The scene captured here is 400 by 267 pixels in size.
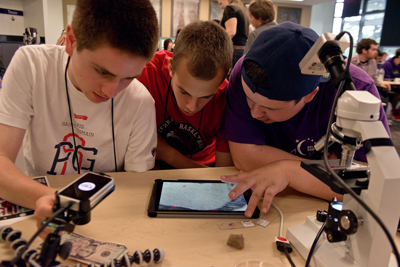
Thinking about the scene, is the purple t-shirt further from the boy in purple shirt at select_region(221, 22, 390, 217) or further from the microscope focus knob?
the microscope focus knob

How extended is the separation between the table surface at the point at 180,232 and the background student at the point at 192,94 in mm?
424

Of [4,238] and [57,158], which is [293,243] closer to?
[4,238]

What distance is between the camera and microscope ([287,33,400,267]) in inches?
19.7

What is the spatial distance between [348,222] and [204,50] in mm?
747

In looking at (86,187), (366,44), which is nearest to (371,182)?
(86,187)

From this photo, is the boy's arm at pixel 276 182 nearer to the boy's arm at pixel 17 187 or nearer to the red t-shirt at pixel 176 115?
the red t-shirt at pixel 176 115

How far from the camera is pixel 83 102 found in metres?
1.09

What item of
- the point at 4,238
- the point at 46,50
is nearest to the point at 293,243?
the point at 4,238

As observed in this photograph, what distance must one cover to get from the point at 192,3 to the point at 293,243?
746 centimetres

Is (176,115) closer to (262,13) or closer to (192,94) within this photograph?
(192,94)

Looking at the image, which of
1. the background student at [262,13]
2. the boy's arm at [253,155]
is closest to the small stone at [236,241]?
the boy's arm at [253,155]

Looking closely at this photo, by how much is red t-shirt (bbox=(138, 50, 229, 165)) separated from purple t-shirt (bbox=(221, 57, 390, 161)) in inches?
6.4

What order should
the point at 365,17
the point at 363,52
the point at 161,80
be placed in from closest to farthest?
the point at 161,80
the point at 363,52
the point at 365,17

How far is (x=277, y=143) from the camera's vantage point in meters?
1.19
